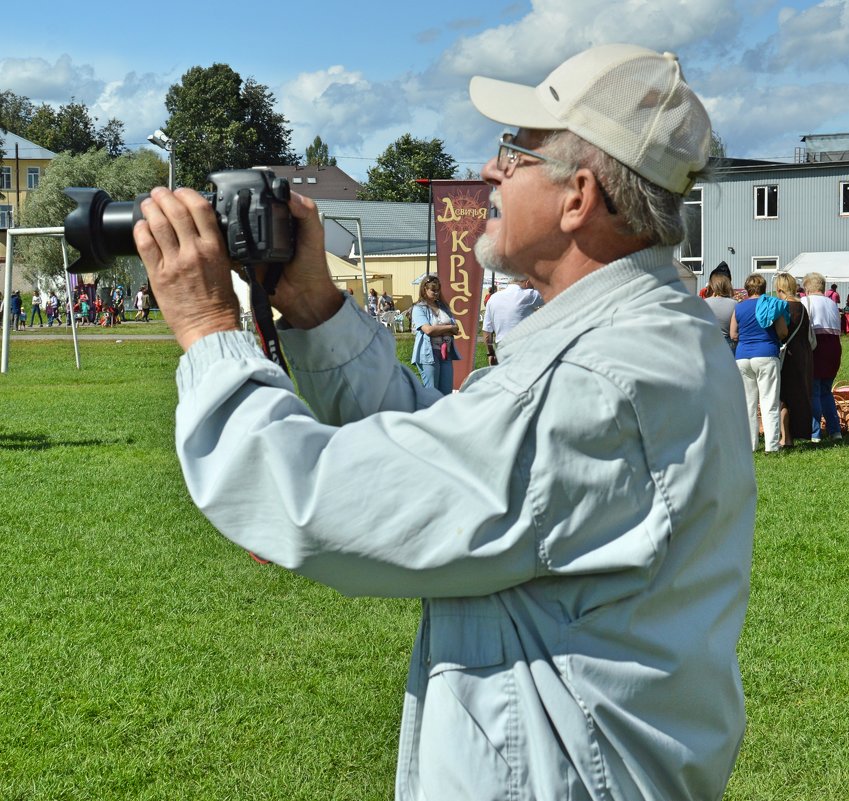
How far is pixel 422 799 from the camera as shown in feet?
4.99

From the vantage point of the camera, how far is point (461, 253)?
46.5 feet

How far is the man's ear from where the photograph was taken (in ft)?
5.08

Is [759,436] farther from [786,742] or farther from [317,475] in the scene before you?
[317,475]

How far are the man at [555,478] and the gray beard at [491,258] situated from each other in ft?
0.15

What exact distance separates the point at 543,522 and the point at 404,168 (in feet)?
319

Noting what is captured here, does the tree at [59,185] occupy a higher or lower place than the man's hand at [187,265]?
higher

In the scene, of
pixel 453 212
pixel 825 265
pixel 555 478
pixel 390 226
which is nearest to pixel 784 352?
pixel 453 212

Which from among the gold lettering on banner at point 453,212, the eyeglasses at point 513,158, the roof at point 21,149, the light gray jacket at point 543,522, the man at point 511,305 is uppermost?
the roof at point 21,149

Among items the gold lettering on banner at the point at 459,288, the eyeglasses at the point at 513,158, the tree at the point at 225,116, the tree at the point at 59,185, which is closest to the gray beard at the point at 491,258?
the eyeglasses at the point at 513,158

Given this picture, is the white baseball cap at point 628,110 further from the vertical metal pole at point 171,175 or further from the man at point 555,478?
the vertical metal pole at point 171,175

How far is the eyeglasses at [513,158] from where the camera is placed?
1.56 meters

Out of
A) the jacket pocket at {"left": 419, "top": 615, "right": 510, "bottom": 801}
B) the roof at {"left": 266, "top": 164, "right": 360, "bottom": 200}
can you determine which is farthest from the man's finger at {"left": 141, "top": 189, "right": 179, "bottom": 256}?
the roof at {"left": 266, "top": 164, "right": 360, "bottom": 200}

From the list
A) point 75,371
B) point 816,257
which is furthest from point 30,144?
point 75,371

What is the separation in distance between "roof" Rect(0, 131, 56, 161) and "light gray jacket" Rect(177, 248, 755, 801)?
9734 centimetres
